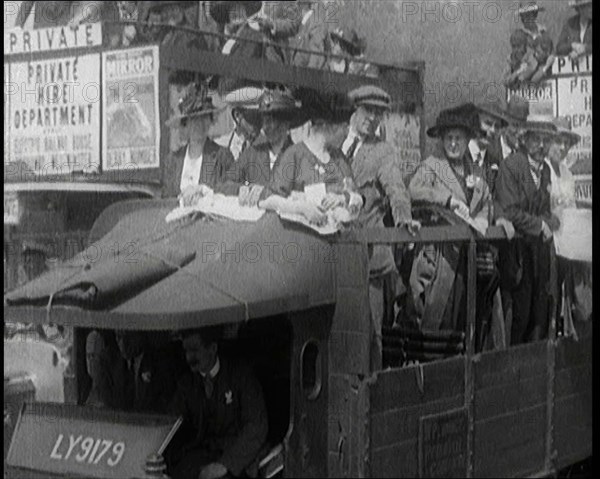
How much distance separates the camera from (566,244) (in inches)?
177

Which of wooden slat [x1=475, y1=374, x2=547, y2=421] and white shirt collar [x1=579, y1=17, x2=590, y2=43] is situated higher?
white shirt collar [x1=579, y1=17, x2=590, y2=43]

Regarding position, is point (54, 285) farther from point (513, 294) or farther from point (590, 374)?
point (590, 374)

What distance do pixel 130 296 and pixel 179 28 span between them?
836 millimetres

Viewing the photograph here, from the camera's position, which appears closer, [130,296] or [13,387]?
[130,296]

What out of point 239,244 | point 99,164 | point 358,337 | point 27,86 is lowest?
point 358,337

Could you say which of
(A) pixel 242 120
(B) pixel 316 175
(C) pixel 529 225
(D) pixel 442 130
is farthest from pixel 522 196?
(A) pixel 242 120

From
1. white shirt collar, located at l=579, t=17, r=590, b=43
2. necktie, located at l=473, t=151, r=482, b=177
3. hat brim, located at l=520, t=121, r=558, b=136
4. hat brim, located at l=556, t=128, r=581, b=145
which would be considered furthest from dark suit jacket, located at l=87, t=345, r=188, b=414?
white shirt collar, located at l=579, t=17, r=590, b=43

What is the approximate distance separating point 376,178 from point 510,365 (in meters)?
0.94

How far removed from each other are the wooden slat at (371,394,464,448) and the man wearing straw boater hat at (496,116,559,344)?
26.8 inches

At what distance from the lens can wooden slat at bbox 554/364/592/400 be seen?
4512 mm

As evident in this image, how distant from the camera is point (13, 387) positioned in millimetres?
3965

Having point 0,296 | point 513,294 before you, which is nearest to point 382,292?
point 513,294

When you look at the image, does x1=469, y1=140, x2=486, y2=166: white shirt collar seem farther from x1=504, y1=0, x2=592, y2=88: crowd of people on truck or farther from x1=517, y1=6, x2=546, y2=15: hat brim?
x1=517, y1=6, x2=546, y2=15: hat brim

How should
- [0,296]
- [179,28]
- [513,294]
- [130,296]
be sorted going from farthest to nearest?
[513,294] → [0,296] → [179,28] → [130,296]
